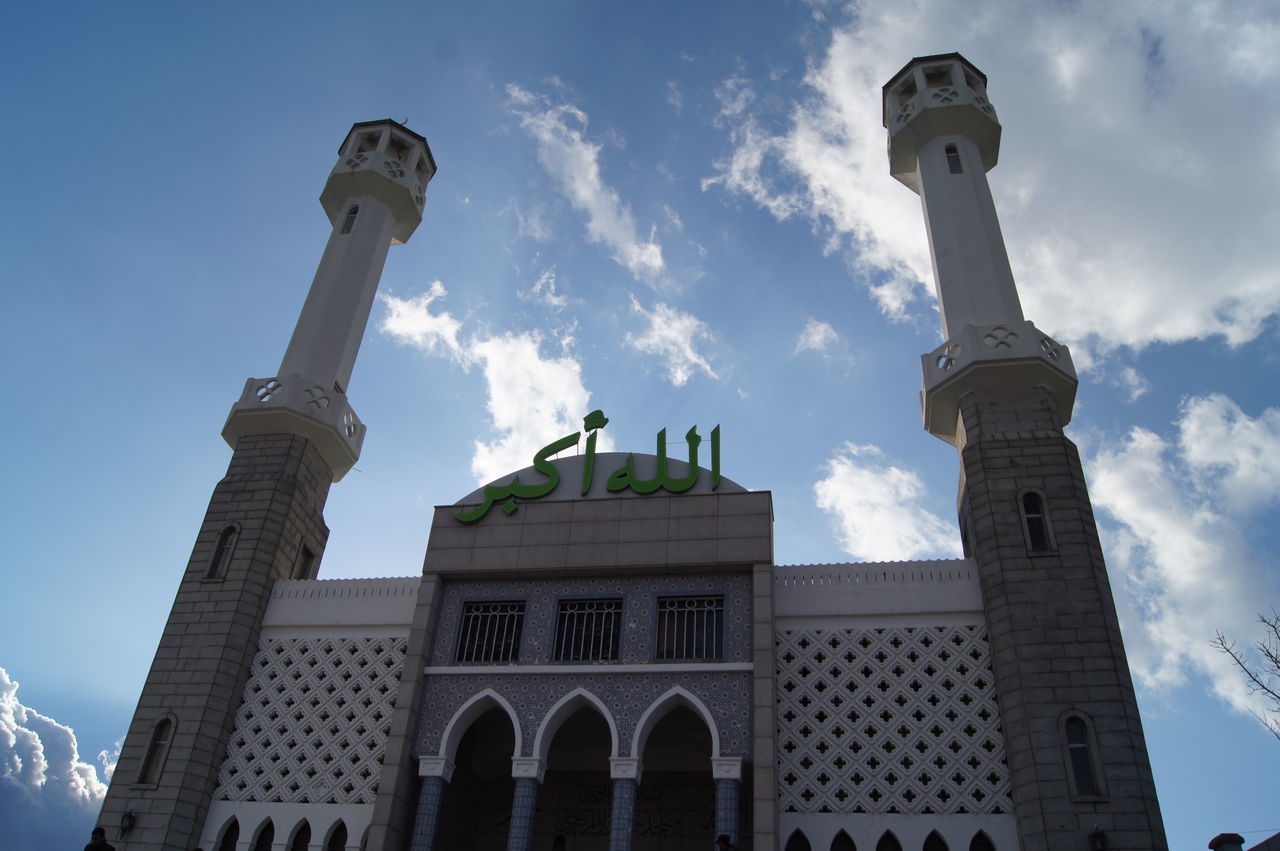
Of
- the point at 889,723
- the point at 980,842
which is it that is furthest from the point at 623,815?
the point at 980,842

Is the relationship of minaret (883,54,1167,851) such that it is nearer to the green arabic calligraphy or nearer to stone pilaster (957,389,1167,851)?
stone pilaster (957,389,1167,851)

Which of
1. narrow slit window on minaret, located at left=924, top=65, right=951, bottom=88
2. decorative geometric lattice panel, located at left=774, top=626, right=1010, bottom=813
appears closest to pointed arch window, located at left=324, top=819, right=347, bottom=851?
decorative geometric lattice panel, located at left=774, top=626, right=1010, bottom=813

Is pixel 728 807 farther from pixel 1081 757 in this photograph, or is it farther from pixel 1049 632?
pixel 1049 632

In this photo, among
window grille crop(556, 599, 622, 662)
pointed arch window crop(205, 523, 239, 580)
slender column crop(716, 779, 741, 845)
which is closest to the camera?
slender column crop(716, 779, 741, 845)

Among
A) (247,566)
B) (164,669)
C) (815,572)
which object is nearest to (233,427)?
(247,566)

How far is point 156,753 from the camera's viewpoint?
1254 centimetres

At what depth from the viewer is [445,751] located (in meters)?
11.9

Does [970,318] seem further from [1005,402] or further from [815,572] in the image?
[815,572]

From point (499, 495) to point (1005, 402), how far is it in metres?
7.26

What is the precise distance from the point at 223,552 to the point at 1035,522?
11.4 metres

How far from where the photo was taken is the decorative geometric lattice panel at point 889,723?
10977 millimetres

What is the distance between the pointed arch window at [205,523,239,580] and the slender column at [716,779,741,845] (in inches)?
308

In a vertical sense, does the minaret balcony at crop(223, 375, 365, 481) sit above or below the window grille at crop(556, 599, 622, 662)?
above

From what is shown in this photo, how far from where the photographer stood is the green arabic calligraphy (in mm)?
13508
